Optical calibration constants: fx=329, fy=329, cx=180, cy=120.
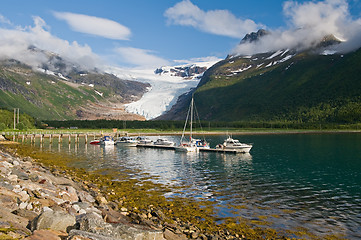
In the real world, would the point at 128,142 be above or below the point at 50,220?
below

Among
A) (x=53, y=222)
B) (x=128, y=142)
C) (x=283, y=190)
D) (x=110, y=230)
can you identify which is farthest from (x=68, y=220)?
(x=128, y=142)

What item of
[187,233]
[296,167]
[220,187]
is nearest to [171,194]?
[220,187]

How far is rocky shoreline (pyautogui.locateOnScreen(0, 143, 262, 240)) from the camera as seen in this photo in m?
13.3

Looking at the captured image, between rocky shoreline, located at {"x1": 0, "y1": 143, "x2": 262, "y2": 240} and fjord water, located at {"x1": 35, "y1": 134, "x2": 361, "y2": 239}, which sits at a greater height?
rocky shoreline, located at {"x1": 0, "y1": 143, "x2": 262, "y2": 240}

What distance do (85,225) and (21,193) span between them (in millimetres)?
7542

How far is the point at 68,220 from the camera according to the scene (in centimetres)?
1453

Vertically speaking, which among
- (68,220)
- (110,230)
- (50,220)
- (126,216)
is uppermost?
(50,220)

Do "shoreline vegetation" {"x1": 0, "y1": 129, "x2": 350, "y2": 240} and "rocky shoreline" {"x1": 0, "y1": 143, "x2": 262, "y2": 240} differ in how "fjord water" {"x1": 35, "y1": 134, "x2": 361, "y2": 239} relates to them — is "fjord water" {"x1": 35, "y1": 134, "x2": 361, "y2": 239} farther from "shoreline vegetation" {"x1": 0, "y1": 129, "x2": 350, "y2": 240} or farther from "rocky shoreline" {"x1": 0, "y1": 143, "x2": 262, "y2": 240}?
"rocky shoreline" {"x1": 0, "y1": 143, "x2": 262, "y2": 240}

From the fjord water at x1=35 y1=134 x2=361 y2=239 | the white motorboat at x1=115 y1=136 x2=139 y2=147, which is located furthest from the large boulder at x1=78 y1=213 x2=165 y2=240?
the white motorboat at x1=115 y1=136 x2=139 y2=147

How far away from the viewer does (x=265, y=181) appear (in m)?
42.3

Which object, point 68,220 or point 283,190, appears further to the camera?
point 283,190

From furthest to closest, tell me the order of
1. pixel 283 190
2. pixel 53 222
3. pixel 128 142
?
pixel 128 142 < pixel 283 190 < pixel 53 222

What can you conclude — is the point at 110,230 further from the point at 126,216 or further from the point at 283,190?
the point at 283,190

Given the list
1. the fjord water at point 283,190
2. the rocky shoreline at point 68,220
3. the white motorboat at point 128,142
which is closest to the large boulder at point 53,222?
the rocky shoreline at point 68,220
